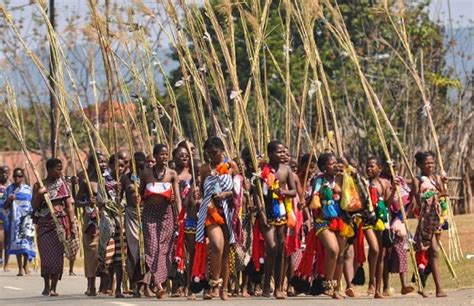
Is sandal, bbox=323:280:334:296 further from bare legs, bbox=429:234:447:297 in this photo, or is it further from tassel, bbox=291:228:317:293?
bare legs, bbox=429:234:447:297

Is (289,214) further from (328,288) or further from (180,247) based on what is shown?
(180,247)

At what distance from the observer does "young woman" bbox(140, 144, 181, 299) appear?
15523 millimetres

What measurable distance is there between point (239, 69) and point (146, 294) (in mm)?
26589

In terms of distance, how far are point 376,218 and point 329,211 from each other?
1.90 feet

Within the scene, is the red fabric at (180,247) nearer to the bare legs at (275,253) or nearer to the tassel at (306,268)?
the bare legs at (275,253)

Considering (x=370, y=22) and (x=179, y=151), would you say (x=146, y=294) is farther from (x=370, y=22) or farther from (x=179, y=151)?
(x=370, y=22)

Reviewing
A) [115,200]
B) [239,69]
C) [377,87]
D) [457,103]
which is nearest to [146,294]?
[115,200]

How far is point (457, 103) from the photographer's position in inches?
1268

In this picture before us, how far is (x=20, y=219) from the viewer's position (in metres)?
22.3

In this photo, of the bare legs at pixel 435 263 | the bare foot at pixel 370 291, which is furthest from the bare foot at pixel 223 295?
the bare legs at pixel 435 263

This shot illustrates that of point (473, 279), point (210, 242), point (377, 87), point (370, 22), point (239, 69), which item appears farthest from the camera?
point (239, 69)

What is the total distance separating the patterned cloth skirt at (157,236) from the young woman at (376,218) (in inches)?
84.3

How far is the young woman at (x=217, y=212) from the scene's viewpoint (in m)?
14.8

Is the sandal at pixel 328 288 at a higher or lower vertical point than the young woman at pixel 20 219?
lower
